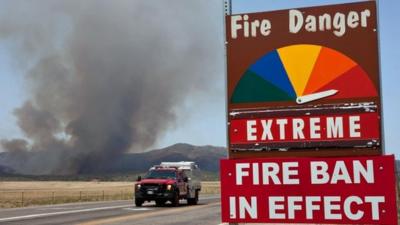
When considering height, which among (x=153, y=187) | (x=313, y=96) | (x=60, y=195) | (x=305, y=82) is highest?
(x=305, y=82)

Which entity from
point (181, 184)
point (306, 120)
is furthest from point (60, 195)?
point (306, 120)

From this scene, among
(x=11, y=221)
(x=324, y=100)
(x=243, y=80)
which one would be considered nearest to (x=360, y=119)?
(x=324, y=100)

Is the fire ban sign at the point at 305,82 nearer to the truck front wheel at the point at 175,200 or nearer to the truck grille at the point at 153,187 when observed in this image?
the truck front wheel at the point at 175,200

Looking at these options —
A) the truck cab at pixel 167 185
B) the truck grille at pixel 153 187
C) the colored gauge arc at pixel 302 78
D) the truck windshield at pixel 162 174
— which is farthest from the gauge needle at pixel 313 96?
the truck windshield at pixel 162 174

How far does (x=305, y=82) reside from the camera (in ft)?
16.1

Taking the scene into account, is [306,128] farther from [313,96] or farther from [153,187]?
[153,187]

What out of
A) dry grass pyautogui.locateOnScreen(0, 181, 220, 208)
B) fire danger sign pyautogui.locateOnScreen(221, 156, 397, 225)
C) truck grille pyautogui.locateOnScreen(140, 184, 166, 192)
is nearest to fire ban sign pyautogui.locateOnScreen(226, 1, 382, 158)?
fire danger sign pyautogui.locateOnScreen(221, 156, 397, 225)

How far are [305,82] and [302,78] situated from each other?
4cm

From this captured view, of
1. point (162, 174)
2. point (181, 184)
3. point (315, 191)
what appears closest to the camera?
point (315, 191)

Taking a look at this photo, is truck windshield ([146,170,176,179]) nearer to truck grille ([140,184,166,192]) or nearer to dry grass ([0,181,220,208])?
truck grille ([140,184,166,192])

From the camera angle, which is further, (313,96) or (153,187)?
(153,187)

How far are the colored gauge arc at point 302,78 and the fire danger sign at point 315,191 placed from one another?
20.8 inches

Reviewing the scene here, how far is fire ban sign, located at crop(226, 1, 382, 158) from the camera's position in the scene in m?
4.80

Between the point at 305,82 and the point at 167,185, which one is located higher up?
the point at 305,82
